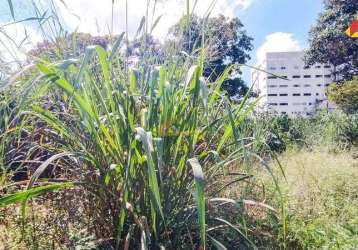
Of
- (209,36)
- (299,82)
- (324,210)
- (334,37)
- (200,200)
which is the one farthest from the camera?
(299,82)

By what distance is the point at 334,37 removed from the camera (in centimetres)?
1458

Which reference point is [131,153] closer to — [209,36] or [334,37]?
[209,36]

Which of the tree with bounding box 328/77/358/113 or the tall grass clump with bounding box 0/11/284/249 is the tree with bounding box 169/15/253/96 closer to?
the tall grass clump with bounding box 0/11/284/249

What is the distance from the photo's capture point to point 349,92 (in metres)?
9.67

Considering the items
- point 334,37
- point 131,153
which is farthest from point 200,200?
point 334,37

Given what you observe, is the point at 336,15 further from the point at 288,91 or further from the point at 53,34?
the point at 53,34

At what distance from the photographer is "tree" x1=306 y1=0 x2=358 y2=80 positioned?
562 inches

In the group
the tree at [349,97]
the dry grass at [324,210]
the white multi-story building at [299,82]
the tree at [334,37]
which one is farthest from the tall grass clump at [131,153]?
the white multi-story building at [299,82]

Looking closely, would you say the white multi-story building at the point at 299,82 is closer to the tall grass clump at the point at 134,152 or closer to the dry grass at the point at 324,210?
the dry grass at the point at 324,210

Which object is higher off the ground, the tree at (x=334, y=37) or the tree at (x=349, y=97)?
the tree at (x=334, y=37)

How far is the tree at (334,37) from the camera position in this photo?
14.3m

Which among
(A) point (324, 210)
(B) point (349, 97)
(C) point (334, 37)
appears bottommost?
(A) point (324, 210)

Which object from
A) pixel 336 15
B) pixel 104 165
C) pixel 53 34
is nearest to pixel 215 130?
pixel 104 165

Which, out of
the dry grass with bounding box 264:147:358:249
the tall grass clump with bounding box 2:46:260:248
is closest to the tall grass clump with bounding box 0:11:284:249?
the tall grass clump with bounding box 2:46:260:248
